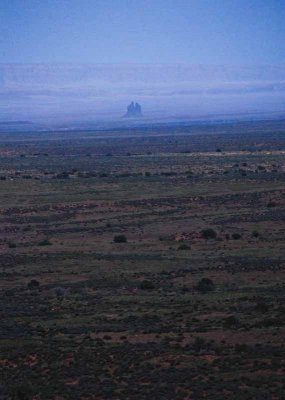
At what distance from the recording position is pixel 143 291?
87.9 feet

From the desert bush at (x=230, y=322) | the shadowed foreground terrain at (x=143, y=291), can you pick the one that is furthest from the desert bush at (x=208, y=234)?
the desert bush at (x=230, y=322)

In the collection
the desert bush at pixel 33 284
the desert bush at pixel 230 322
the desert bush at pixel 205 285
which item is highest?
the desert bush at pixel 230 322

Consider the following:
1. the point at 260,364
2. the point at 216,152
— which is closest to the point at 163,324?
the point at 260,364

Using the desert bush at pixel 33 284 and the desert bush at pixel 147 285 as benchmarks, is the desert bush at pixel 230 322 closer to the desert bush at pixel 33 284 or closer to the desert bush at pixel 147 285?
the desert bush at pixel 147 285

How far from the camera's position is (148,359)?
60.3 feet

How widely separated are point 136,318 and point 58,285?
A: 7074 mm

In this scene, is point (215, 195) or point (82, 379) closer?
point (82, 379)

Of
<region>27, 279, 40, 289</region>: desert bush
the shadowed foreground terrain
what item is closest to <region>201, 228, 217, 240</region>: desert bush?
the shadowed foreground terrain

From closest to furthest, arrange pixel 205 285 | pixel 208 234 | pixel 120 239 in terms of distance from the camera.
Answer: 1. pixel 205 285
2. pixel 120 239
3. pixel 208 234

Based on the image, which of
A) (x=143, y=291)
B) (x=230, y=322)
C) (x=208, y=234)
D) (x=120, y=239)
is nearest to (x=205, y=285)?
(x=143, y=291)

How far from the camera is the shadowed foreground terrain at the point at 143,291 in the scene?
17.1 m

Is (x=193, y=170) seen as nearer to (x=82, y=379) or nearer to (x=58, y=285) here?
(x=58, y=285)

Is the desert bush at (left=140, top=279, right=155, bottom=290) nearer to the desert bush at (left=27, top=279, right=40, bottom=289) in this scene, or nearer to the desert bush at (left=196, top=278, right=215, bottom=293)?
the desert bush at (left=196, top=278, right=215, bottom=293)

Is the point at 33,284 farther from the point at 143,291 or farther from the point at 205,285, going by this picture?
the point at 205,285
